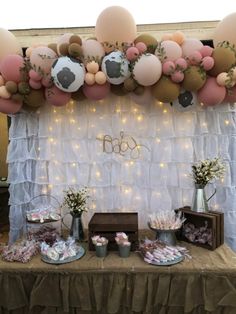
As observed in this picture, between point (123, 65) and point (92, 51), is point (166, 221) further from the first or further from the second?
point (92, 51)

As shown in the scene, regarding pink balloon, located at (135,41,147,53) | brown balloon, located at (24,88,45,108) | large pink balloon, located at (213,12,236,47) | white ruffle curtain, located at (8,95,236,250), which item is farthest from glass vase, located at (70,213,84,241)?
large pink balloon, located at (213,12,236,47)

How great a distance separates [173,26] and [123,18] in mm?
603

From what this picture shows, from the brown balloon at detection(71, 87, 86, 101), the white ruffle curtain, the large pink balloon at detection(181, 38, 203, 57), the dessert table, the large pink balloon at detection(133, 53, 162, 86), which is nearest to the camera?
the dessert table

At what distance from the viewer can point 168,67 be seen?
1.87 m

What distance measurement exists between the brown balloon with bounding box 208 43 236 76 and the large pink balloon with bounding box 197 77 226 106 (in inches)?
3.3

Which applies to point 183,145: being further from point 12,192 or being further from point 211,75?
point 12,192

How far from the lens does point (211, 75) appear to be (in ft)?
6.48

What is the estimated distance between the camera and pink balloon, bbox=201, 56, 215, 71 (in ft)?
6.18

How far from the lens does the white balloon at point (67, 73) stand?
6.10 ft

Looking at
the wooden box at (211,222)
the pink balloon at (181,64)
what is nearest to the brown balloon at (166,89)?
the pink balloon at (181,64)

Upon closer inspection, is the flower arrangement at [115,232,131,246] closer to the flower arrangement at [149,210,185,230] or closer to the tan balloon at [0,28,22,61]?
the flower arrangement at [149,210,185,230]

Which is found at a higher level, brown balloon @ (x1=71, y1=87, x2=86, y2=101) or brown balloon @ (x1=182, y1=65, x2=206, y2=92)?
brown balloon @ (x1=182, y1=65, x2=206, y2=92)

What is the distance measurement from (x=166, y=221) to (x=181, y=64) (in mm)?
1091

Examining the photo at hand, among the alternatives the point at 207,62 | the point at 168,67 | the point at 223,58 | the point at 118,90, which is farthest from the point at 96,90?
the point at 223,58
